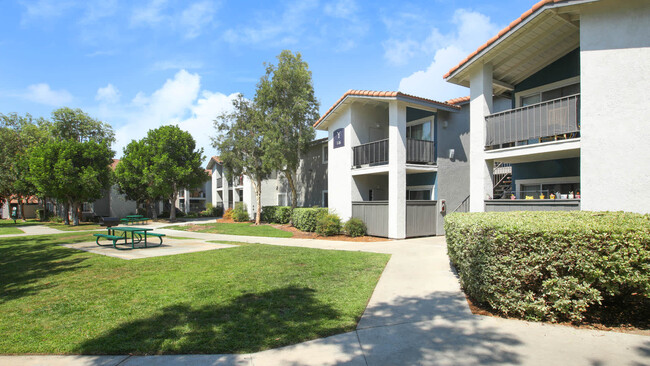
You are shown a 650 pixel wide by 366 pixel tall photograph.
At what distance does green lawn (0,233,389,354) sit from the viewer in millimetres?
4098

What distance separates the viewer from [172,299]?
576 cm

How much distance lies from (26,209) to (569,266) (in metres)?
62.5

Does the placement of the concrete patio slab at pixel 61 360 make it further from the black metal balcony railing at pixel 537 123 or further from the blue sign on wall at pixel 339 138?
the blue sign on wall at pixel 339 138

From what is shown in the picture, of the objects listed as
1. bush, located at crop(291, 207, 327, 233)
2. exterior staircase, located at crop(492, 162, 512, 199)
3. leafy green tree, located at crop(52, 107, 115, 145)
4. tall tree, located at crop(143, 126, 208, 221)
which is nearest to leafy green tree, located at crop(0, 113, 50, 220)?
leafy green tree, located at crop(52, 107, 115, 145)

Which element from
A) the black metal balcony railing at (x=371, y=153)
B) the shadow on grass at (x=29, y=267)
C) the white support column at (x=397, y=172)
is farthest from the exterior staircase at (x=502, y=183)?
the shadow on grass at (x=29, y=267)

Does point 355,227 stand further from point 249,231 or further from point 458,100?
point 458,100

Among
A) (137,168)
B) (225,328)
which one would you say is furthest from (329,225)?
(137,168)

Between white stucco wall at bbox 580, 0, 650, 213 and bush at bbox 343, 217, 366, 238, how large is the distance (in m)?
8.94

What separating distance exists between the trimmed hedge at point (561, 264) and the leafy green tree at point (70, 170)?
29.4 m

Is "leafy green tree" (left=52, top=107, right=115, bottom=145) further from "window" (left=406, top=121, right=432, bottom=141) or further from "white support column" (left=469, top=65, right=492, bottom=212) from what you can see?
"white support column" (left=469, top=65, right=492, bottom=212)

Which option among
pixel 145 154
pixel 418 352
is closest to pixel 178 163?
pixel 145 154

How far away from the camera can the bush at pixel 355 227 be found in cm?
1543

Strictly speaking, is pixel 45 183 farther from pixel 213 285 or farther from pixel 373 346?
pixel 373 346

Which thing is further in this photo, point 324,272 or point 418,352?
point 324,272
